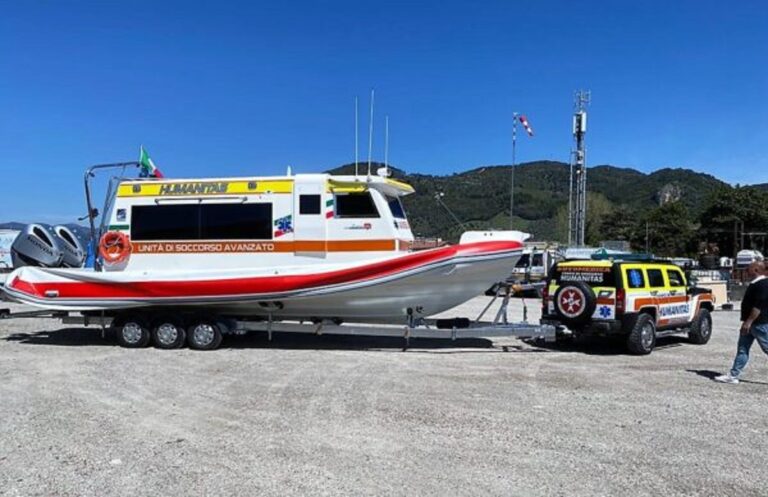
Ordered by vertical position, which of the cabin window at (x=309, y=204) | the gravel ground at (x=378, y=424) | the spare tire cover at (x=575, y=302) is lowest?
the gravel ground at (x=378, y=424)

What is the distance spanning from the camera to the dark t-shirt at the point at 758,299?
27.2 feet

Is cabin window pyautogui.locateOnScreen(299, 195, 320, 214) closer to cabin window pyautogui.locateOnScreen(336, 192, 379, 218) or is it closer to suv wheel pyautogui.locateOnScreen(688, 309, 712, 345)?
cabin window pyautogui.locateOnScreen(336, 192, 379, 218)

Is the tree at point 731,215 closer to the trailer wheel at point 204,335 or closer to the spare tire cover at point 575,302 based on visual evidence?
the spare tire cover at point 575,302

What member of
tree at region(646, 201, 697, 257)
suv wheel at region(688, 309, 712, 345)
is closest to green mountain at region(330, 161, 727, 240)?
tree at region(646, 201, 697, 257)

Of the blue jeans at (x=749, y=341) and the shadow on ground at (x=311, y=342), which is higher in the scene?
the blue jeans at (x=749, y=341)

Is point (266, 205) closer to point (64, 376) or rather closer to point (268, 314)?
point (268, 314)

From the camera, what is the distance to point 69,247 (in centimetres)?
1304

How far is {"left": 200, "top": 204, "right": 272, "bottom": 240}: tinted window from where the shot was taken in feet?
37.8

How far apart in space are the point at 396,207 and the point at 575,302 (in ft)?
12.5

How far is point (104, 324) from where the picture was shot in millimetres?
12109

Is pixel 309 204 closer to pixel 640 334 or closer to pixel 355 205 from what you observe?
pixel 355 205

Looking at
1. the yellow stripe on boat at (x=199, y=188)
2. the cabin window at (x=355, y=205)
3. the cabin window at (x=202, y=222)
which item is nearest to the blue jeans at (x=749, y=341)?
the cabin window at (x=355, y=205)

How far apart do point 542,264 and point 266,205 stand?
67.3 feet

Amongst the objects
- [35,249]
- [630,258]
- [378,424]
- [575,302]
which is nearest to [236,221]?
[35,249]
